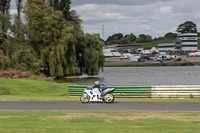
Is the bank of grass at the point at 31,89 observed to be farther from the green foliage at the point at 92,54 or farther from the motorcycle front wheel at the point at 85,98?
the green foliage at the point at 92,54

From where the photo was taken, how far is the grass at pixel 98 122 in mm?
11461

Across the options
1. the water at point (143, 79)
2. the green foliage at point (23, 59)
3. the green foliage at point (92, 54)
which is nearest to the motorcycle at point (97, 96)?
→ the water at point (143, 79)

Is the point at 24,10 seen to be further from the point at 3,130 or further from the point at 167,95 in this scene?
the point at 3,130

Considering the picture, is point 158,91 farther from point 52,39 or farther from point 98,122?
point 52,39

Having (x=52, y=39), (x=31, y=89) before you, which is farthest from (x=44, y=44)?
(x=31, y=89)

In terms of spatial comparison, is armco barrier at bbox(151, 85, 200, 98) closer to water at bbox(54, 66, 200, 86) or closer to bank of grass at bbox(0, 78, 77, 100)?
bank of grass at bbox(0, 78, 77, 100)

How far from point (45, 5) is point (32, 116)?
45.3 m

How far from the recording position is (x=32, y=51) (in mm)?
52125

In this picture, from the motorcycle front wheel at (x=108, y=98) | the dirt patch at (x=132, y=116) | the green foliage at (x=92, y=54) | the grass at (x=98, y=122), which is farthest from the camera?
the green foliage at (x=92, y=54)

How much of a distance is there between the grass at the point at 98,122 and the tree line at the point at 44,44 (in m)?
35.2

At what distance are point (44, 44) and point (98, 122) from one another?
43475 mm

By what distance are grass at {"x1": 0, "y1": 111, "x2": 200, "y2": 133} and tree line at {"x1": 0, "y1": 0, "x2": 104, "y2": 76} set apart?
35.2 m

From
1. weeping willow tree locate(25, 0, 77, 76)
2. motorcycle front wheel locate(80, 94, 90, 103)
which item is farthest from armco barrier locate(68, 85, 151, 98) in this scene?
weeping willow tree locate(25, 0, 77, 76)

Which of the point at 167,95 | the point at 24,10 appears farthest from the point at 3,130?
the point at 24,10
